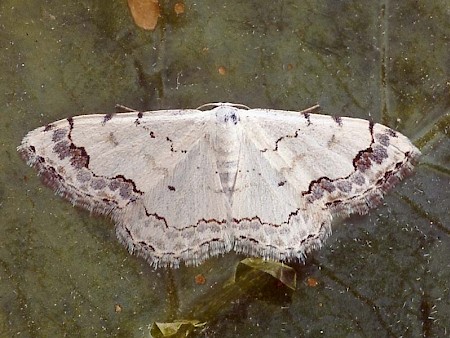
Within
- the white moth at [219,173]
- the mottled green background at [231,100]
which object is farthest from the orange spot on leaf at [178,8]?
the white moth at [219,173]

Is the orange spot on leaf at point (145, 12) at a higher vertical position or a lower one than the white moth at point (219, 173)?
higher

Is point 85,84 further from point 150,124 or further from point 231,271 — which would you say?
point 231,271

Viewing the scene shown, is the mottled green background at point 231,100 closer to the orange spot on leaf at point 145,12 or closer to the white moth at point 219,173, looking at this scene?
the orange spot on leaf at point 145,12

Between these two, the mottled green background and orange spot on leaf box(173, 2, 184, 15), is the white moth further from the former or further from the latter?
orange spot on leaf box(173, 2, 184, 15)

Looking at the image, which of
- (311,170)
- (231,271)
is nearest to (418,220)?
(311,170)

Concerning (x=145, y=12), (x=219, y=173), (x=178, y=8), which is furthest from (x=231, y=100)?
(x=145, y=12)

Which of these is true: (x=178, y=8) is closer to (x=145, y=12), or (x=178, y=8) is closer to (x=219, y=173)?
(x=145, y=12)
